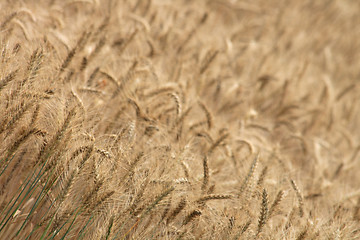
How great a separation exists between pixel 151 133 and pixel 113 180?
638 millimetres

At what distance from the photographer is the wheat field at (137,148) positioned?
60.5 inches

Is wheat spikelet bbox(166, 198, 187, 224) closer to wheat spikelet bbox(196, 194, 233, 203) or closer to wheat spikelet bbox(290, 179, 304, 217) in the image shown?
wheat spikelet bbox(196, 194, 233, 203)

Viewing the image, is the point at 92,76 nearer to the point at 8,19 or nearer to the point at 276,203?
the point at 8,19

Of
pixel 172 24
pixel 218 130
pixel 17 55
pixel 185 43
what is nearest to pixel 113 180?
pixel 17 55

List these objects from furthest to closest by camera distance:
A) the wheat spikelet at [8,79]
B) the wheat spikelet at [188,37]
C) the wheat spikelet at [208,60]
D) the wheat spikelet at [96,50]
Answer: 1. the wheat spikelet at [188,37]
2. the wheat spikelet at [208,60]
3. the wheat spikelet at [96,50]
4. the wheat spikelet at [8,79]

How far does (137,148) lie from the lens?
2.07m

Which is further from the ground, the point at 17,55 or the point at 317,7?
the point at 317,7

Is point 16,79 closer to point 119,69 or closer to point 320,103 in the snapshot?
point 119,69

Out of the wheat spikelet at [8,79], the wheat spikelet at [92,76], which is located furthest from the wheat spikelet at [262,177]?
the wheat spikelet at [8,79]

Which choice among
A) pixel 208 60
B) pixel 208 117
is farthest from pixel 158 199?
pixel 208 60

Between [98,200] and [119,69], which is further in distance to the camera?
[119,69]

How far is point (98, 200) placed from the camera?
1512mm

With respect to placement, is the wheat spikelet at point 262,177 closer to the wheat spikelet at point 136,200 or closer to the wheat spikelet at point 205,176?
the wheat spikelet at point 205,176

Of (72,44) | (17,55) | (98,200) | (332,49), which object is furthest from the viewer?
(332,49)
